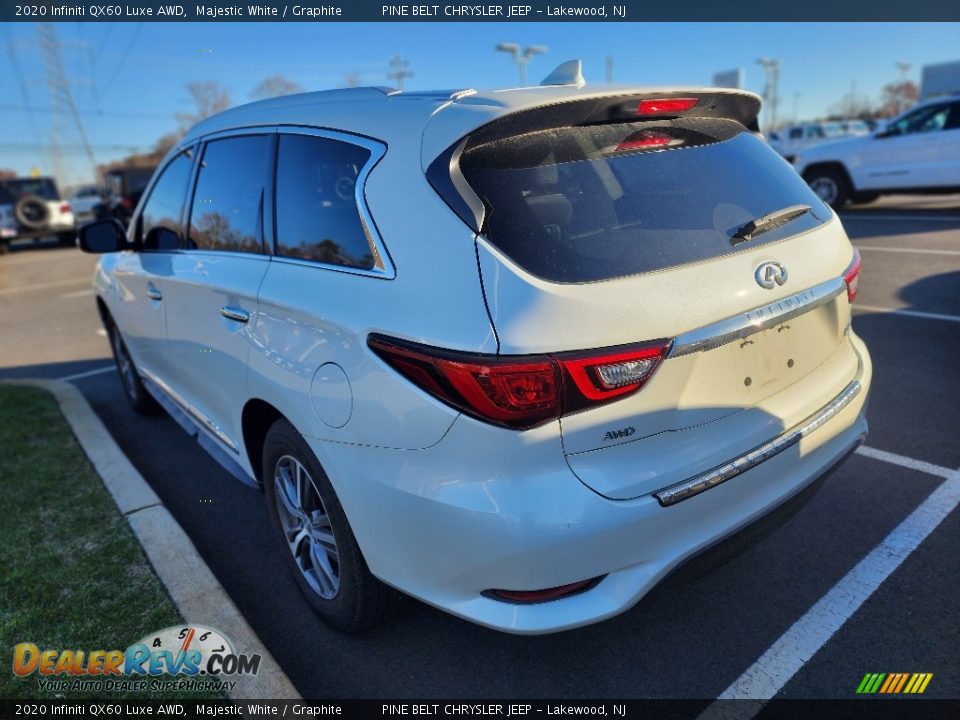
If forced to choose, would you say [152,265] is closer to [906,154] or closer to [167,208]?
[167,208]

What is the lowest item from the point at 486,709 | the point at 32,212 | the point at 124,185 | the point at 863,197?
the point at 486,709

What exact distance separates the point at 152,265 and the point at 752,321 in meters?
3.21

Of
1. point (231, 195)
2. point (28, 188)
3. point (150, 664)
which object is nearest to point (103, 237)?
point (231, 195)

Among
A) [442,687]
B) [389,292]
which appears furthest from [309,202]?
[442,687]

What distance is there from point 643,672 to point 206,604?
5.48 ft

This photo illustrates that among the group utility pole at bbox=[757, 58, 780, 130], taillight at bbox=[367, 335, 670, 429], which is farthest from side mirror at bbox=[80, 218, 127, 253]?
utility pole at bbox=[757, 58, 780, 130]

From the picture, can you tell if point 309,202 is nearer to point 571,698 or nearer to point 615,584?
point 615,584

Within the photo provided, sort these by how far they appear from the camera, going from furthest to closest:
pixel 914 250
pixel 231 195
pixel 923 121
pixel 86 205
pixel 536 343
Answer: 1. pixel 86 205
2. pixel 923 121
3. pixel 914 250
4. pixel 231 195
5. pixel 536 343

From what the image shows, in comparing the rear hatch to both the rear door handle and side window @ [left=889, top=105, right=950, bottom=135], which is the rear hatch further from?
side window @ [left=889, top=105, right=950, bottom=135]

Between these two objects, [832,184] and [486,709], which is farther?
[832,184]

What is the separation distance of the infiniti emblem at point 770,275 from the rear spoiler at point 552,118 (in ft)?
2.04

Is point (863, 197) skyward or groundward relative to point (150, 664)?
skyward

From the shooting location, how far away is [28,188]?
20.8 m

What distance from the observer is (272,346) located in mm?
2445
